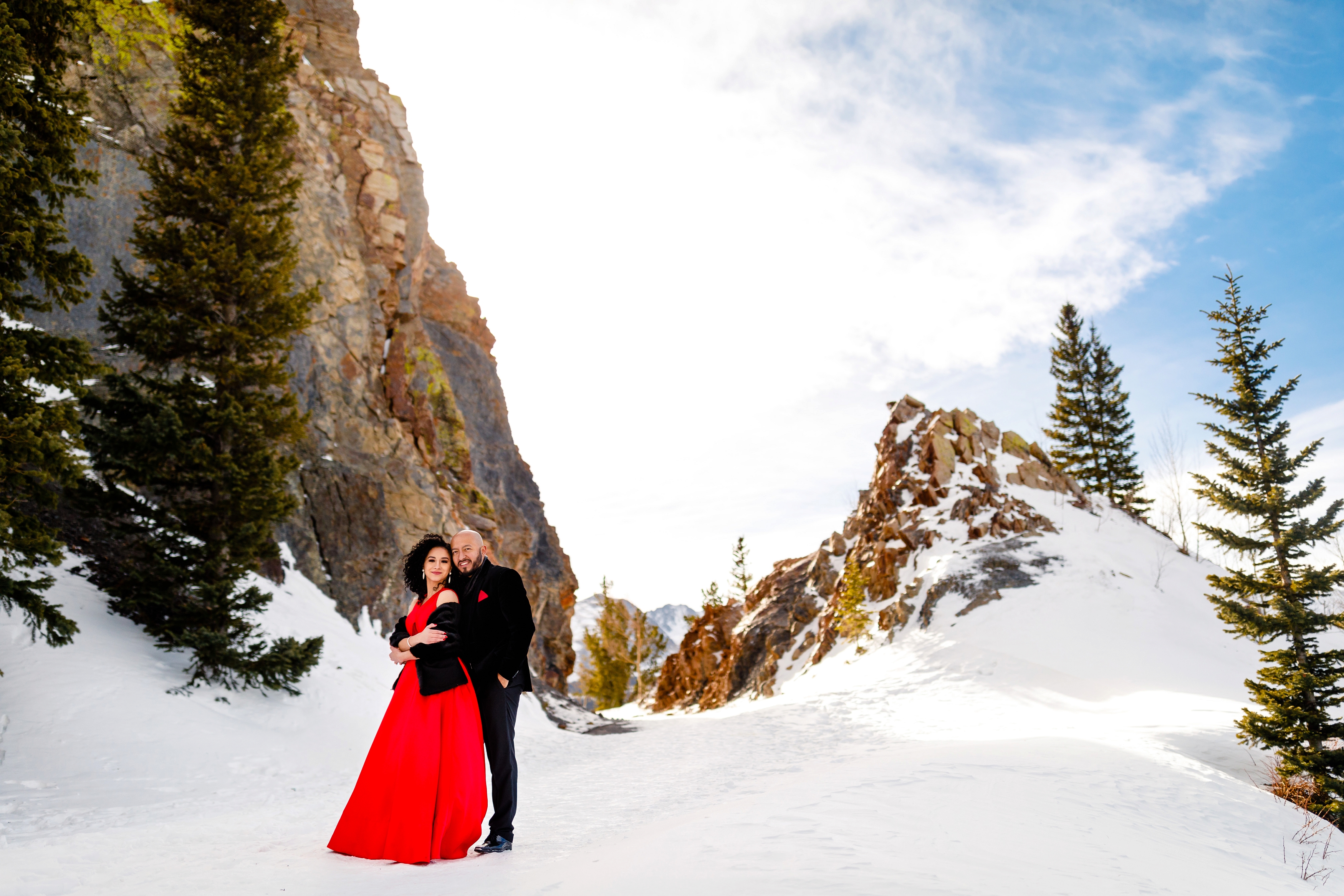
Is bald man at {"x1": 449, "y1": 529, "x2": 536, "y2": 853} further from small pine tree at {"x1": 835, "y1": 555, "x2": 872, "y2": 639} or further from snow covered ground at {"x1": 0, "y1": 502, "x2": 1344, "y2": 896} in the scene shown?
small pine tree at {"x1": 835, "y1": 555, "x2": 872, "y2": 639}

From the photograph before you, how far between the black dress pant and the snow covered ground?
257 mm

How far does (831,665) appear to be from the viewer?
25.9 meters

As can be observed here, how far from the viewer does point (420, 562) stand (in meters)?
5.37

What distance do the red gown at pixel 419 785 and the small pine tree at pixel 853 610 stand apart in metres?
23.5

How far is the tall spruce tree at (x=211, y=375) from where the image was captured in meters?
9.63

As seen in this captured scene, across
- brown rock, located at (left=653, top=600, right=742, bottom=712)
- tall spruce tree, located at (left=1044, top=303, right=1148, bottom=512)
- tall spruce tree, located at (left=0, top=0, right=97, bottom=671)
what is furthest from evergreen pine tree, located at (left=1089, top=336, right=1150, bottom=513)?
tall spruce tree, located at (left=0, top=0, right=97, bottom=671)

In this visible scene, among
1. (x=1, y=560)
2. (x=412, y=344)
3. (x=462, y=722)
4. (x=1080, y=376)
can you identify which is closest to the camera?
(x=462, y=722)

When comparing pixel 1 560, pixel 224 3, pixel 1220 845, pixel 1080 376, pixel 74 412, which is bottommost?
pixel 1220 845

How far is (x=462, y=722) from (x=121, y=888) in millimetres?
1908

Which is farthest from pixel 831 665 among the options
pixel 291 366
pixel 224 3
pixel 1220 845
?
pixel 224 3

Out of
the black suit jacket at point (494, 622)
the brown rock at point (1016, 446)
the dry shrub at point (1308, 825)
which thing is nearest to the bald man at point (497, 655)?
the black suit jacket at point (494, 622)

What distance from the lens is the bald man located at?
4695mm

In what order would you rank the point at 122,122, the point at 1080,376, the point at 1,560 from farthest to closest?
the point at 1080,376, the point at 122,122, the point at 1,560

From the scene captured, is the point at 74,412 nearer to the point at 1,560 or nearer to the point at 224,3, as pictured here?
the point at 1,560
